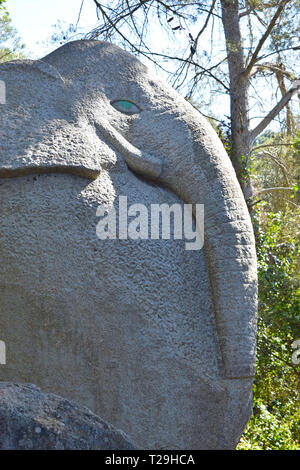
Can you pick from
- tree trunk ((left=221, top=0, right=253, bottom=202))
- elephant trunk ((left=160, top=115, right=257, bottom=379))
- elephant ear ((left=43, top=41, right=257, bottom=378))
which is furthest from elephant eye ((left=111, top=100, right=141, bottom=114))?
tree trunk ((left=221, top=0, right=253, bottom=202))

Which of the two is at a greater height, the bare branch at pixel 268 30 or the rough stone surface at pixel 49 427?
the bare branch at pixel 268 30

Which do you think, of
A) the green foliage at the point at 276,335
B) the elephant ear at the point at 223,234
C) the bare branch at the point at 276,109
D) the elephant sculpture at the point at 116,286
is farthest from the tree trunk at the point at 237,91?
the elephant sculpture at the point at 116,286

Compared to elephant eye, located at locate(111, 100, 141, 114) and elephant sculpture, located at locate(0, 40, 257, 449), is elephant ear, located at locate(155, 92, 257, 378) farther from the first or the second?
elephant eye, located at locate(111, 100, 141, 114)

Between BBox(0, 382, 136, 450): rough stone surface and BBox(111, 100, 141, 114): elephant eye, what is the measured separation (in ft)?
6.12

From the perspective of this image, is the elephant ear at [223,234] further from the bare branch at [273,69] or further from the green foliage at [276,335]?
the bare branch at [273,69]

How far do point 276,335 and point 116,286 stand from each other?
4.07 meters

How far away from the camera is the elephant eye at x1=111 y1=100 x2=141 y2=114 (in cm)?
318

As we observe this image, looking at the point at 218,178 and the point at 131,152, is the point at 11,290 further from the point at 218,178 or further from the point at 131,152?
the point at 218,178

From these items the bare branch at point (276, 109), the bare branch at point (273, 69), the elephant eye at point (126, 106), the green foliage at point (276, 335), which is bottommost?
the green foliage at point (276, 335)

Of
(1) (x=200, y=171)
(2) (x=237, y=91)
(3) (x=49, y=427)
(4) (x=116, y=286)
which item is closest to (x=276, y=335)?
(2) (x=237, y=91)

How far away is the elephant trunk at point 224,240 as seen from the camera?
2.76 metres

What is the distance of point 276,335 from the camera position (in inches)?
253

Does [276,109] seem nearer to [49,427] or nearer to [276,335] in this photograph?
[276,335]

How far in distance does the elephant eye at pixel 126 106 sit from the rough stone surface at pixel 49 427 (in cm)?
186
